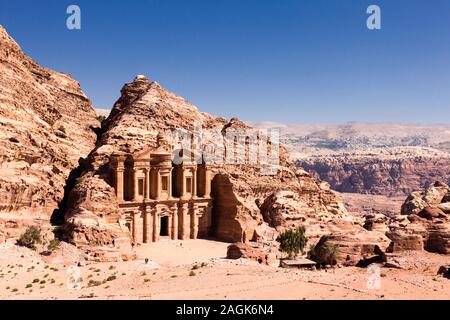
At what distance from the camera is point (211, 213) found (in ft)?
189

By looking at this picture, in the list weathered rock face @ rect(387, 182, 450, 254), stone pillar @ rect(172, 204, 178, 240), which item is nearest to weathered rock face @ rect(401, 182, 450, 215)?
weathered rock face @ rect(387, 182, 450, 254)

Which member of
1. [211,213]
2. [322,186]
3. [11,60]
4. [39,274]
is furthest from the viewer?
[322,186]

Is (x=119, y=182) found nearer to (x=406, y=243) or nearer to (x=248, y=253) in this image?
(x=248, y=253)

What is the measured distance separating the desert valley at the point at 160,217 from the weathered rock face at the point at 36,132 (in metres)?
0.17

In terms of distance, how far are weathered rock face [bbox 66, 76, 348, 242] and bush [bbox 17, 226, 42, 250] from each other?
11.7 ft

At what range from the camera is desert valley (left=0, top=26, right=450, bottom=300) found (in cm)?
2850

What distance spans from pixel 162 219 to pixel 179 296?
2963cm

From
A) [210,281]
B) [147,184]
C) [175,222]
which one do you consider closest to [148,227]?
[175,222]

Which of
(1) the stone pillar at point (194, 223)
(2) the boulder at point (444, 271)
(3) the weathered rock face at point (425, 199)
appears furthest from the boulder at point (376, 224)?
(2) the boulder at point (444, 271)

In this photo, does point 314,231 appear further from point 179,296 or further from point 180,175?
point 179,296

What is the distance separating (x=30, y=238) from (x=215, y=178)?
2478 cm

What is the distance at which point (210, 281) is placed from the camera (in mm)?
28891

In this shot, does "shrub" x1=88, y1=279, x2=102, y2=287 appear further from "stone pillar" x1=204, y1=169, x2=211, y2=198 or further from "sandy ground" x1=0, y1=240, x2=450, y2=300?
"stone pillar" x1=204, y1=169, x2=211, y2=198
